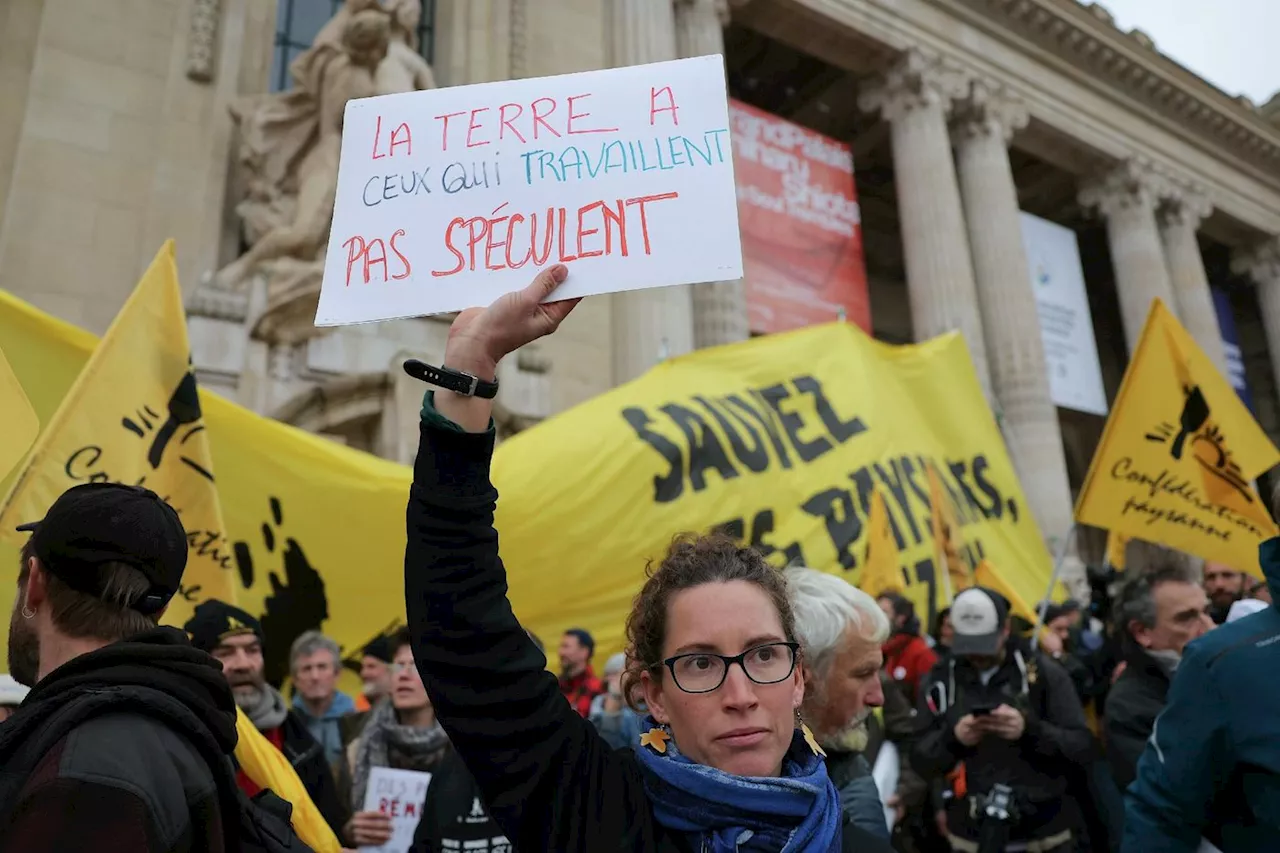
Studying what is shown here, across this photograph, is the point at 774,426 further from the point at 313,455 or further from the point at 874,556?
the point at 313,455

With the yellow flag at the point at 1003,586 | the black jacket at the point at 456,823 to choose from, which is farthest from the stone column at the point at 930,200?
the black jacket at the point at 456,823

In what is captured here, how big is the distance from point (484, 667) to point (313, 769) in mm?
2279

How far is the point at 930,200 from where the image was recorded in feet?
52.5

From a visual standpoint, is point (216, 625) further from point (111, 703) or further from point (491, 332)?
point (491, 332)

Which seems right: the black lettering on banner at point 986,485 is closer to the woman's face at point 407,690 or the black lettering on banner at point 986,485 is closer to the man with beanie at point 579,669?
the man with beanie at point 579,669

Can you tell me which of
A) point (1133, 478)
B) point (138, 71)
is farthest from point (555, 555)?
point (138, 71)

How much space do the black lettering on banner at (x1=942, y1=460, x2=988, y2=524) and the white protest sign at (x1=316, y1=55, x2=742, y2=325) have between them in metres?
4.81

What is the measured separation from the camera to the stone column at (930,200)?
1552cm

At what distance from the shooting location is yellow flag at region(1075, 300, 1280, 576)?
4.91 m

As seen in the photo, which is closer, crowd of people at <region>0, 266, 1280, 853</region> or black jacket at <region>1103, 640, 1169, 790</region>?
crowd of people at <region>0, 266, 1280, 853</region>

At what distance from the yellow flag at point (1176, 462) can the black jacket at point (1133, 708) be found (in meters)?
1.33

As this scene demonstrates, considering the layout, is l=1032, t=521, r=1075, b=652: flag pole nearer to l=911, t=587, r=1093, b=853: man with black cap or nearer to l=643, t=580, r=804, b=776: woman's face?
l=911, t=587, r=1093, b=853: man with black cap

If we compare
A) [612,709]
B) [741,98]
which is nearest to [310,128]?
[612,709]

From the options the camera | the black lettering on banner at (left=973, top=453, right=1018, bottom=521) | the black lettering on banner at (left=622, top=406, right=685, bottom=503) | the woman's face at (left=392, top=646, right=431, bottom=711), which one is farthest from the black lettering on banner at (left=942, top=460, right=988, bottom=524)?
the woman's face at (left=392, top=646, right=431, bottom=711)
